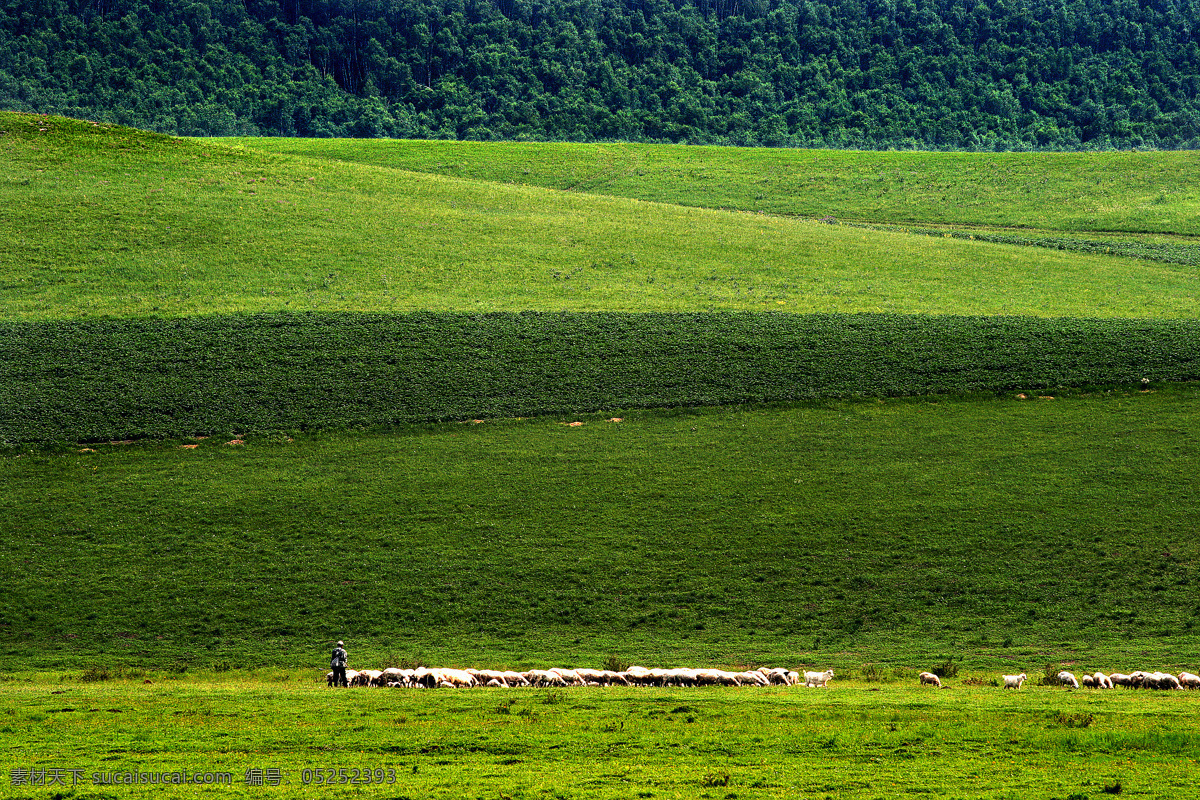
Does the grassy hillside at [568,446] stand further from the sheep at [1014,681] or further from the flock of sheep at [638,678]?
the sheep at [1014,681]

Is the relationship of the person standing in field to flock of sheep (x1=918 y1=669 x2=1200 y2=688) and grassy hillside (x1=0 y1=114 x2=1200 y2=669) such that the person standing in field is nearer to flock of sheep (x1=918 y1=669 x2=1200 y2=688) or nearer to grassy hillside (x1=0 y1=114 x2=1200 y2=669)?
grassy hillside (x1=0 y1=114 x2=1200 y2=669)

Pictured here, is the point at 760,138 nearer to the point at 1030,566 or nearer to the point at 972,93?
the point at 972,93

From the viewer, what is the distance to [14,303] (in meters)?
52.3

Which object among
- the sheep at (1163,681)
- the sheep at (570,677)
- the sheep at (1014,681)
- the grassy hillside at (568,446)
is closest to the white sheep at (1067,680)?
the sheep at (1014,681)

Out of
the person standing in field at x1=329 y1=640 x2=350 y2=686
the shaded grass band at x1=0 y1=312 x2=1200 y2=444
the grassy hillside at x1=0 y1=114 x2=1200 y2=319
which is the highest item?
the grassy hillside at x1=0 y1=114 x2=1200 y2=319

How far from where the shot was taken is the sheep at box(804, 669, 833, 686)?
2327 cm

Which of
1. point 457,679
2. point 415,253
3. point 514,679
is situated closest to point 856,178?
point 415,253

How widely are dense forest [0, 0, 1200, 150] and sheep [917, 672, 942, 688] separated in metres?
110

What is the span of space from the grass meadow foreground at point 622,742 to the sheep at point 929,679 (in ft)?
3.89

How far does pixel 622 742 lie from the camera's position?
17328 millimetres

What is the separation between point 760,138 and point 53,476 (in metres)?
105

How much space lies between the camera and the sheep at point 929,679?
23.0 metres

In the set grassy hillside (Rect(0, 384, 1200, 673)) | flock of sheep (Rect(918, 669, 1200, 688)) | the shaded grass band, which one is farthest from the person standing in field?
the shaded grass band

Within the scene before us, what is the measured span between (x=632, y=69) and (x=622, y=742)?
137172mm
